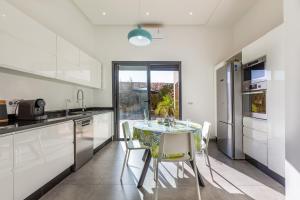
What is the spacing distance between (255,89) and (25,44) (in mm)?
3414

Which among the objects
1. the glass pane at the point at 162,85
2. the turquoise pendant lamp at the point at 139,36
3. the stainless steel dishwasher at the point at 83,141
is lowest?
the stainless steel dishwasher at the point at 83,141

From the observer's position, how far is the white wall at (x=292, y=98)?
1355 millimetres

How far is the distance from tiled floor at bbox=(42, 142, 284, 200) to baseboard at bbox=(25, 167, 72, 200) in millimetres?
56

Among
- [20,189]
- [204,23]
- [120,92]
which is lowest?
[20,189]

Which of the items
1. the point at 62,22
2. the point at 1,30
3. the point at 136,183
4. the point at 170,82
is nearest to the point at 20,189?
the point at 136,183

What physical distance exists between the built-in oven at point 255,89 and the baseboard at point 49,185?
10.2ft

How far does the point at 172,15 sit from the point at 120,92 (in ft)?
8.17

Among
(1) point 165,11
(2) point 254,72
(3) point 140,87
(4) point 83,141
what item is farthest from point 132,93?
(2) point 254,72

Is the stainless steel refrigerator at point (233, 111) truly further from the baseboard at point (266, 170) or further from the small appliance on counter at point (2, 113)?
A: the small appliance on counter at point (2, 113)

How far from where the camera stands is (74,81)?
3748mm

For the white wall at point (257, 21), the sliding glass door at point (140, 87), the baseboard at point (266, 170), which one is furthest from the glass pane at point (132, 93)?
the baseboard at point (266, 170)

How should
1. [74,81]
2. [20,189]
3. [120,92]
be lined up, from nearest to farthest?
[20,189] → [74,81] → [120,92]

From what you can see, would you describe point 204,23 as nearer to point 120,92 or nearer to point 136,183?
point 120,92

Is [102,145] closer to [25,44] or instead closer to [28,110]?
[28,110]
